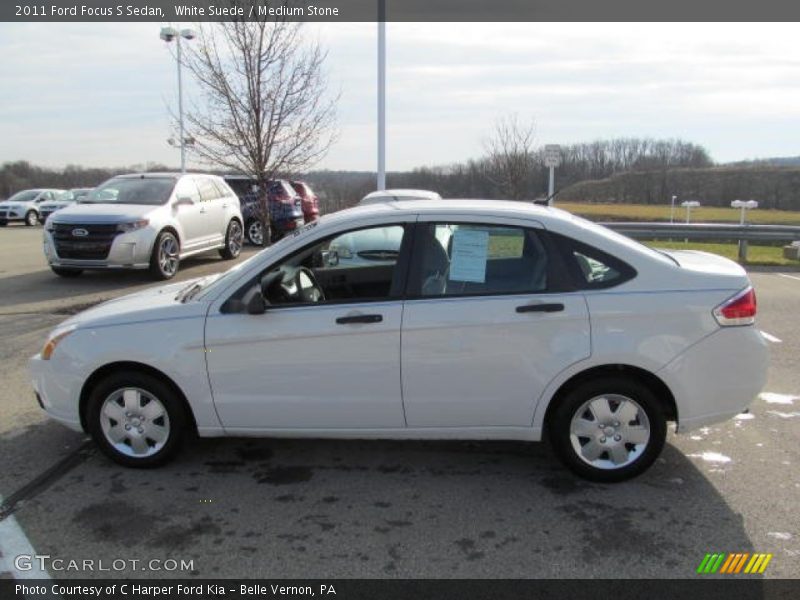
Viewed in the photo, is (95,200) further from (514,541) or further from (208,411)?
(514,541)

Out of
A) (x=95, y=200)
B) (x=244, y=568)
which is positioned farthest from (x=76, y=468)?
(x=95, y=200)

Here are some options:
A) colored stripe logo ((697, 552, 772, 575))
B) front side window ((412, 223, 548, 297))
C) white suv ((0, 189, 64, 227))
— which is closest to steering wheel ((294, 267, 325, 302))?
front side window ((412, 223, 548, 297))

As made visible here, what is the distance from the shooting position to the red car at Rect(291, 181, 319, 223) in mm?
19469

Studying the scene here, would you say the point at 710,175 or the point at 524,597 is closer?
the point at 524,597

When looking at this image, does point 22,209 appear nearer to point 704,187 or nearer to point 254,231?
point 254,231

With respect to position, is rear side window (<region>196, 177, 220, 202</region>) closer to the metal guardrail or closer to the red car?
the red car

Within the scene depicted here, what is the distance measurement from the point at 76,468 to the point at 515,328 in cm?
287

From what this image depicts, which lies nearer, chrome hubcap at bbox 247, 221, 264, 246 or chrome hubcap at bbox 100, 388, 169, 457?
chrome hubcap at bbox 100, 388, 169, 457

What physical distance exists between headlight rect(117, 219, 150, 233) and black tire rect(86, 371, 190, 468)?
23.7 feet

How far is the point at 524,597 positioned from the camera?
296 centimetres

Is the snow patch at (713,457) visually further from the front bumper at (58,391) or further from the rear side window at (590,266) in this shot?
the front bumper at (58,391)

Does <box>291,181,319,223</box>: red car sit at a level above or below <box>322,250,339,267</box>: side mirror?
above

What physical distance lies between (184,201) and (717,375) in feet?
33.7

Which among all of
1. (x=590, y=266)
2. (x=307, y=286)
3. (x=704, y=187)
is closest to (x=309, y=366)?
(x=307, y=286)
